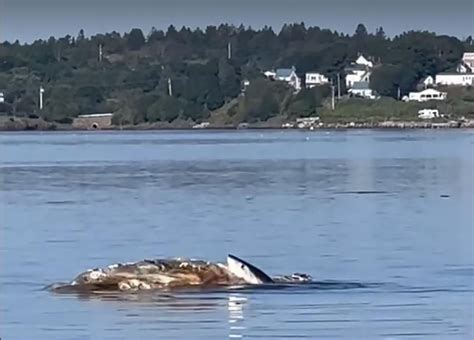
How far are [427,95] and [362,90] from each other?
39.9 feet

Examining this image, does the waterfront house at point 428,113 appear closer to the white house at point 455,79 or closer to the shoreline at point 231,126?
the shoreline at point 231,126

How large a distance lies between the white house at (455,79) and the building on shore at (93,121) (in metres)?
34.6

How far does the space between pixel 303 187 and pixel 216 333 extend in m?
29.3

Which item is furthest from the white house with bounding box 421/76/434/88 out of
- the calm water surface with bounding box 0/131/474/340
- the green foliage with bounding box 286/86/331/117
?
the calm water surface with bounding box 0/131/474/340

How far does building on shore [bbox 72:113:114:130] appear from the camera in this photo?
610ft

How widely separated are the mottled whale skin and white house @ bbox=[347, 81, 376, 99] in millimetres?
162574

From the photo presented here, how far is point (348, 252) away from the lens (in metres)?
27.7

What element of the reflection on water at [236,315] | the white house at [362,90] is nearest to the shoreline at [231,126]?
the white house at [362,90]

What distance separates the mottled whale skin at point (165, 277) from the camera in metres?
22.8

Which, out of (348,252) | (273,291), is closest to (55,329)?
(273,291)

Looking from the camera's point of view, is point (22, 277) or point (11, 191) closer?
point (22, 277)

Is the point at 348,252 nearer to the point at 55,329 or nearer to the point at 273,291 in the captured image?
the point at 273,291

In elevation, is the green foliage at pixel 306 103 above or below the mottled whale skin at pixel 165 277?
below

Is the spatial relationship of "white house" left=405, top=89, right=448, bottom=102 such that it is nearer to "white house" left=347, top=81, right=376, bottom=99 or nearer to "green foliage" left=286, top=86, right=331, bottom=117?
"white house" left=347, top=81, right=376, bottom=99
